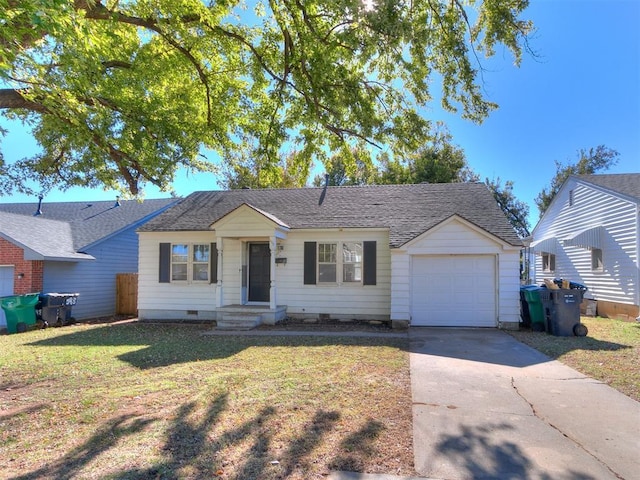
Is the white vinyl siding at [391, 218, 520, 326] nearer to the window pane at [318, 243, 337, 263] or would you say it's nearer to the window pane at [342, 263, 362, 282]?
the window pane at [342, 263, 362, 282]

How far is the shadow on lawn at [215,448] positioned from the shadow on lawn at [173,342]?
3101 mm

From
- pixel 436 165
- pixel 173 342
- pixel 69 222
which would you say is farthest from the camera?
pixel 436 165

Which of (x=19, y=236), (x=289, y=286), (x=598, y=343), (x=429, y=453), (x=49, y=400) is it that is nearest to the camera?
(x=429, y=453)

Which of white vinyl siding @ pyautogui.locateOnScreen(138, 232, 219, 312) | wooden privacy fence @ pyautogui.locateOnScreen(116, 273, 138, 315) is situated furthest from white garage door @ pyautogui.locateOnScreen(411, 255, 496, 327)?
wooden privacy fence @ pyautogui.locateOnScreen(116, 273, 138, 315)

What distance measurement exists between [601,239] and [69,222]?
21.8m

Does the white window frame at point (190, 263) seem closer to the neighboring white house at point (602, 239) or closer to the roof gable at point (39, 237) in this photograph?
the roof gable at point (39, 237)

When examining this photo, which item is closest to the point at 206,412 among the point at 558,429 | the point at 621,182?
the point at 558,429

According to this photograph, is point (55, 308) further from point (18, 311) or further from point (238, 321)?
point (238, 321)

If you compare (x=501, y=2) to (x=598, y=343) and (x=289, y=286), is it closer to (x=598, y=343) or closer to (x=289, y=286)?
(x=598, y=343)

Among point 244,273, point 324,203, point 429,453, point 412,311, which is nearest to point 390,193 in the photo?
point 324,203

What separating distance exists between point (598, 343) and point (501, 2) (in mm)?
7319

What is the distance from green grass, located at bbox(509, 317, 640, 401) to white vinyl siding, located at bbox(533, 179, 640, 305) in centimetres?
203

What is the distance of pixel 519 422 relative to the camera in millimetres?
4324

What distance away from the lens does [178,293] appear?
13523mm
